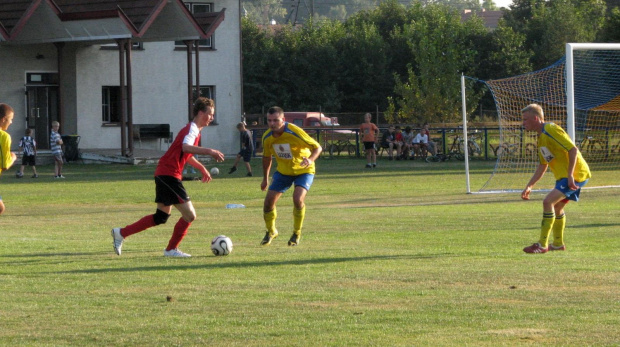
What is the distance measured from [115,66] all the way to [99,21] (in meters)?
5.29

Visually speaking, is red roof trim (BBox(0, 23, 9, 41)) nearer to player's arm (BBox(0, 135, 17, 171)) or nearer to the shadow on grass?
player's arm (BBox(0, 135, 17, 171))

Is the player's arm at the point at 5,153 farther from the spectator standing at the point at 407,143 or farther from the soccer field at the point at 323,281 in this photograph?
the spectator standing at the point at 407,143

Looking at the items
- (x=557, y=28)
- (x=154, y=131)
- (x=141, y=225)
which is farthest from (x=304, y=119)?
(x=141, y=225)

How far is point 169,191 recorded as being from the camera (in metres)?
11.0

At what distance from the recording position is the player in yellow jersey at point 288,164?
12.5 m

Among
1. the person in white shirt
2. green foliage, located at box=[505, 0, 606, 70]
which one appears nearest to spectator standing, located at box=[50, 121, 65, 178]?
the person in white shirt

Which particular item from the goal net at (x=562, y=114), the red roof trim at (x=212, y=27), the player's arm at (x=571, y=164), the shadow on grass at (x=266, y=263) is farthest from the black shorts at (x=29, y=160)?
the player's arm at (x=571, y=164)

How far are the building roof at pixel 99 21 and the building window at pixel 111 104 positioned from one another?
4.66 m

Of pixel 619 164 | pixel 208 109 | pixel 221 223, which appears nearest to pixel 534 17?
pixel 619 164

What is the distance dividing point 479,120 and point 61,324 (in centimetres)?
5265

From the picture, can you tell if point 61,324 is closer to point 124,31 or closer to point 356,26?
point 124,31

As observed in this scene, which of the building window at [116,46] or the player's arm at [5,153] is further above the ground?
the building window at [116,46]

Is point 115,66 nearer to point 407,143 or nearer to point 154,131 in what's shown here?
point 154,131

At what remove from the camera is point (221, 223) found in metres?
16.1
